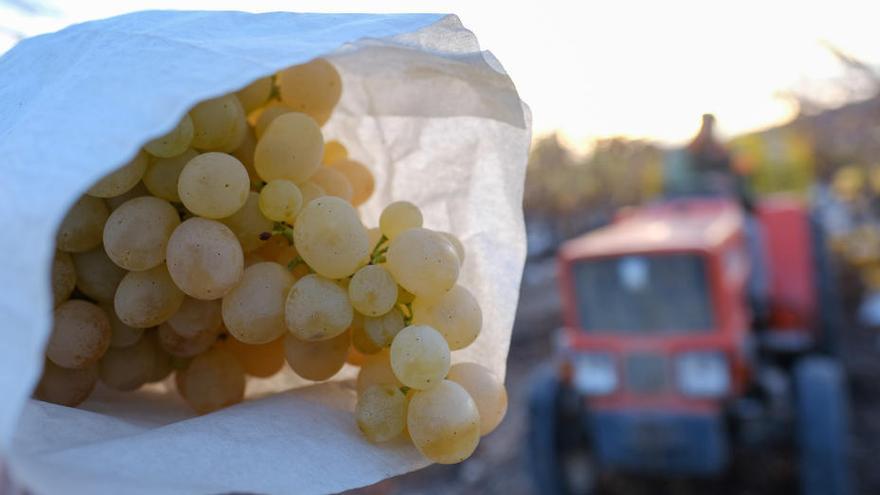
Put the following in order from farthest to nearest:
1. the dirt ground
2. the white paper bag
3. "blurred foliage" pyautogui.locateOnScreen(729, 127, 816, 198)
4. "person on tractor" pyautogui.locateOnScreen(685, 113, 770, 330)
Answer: "blurred foliage" pyautogui.locateOnScreen(729, 127, 816, 198) < the dirt ground < "person on tractor" pyautogui.locateOnScreen(685, 113, 770, 330) < the white paper bag

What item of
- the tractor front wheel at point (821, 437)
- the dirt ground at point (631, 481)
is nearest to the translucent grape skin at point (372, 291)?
the dirt ground at point (631, 481)

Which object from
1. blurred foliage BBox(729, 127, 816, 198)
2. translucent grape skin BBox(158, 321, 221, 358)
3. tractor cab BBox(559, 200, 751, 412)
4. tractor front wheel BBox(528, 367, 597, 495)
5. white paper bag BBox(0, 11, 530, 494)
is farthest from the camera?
blurred foliage BBox(729, 127, 816, 198)

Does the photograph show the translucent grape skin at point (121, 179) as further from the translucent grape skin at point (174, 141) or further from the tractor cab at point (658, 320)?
the tractor cab at point (658, 320)

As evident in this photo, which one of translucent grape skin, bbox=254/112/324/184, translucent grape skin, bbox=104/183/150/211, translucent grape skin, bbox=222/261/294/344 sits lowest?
Answer: translucent grape skin, bbox=222/261/294/344

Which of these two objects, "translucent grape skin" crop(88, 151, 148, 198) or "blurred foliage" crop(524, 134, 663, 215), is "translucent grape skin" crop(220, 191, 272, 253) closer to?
"translucent grape skin" crop(88, 151, 148, 198)

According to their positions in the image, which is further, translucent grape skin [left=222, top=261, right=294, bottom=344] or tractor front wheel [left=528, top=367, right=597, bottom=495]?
tractor front wheel [left=528, top=367, right=597, bottom=495]

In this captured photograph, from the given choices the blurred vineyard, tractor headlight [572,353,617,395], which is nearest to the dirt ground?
tractor headlight [572,353,617,395]
